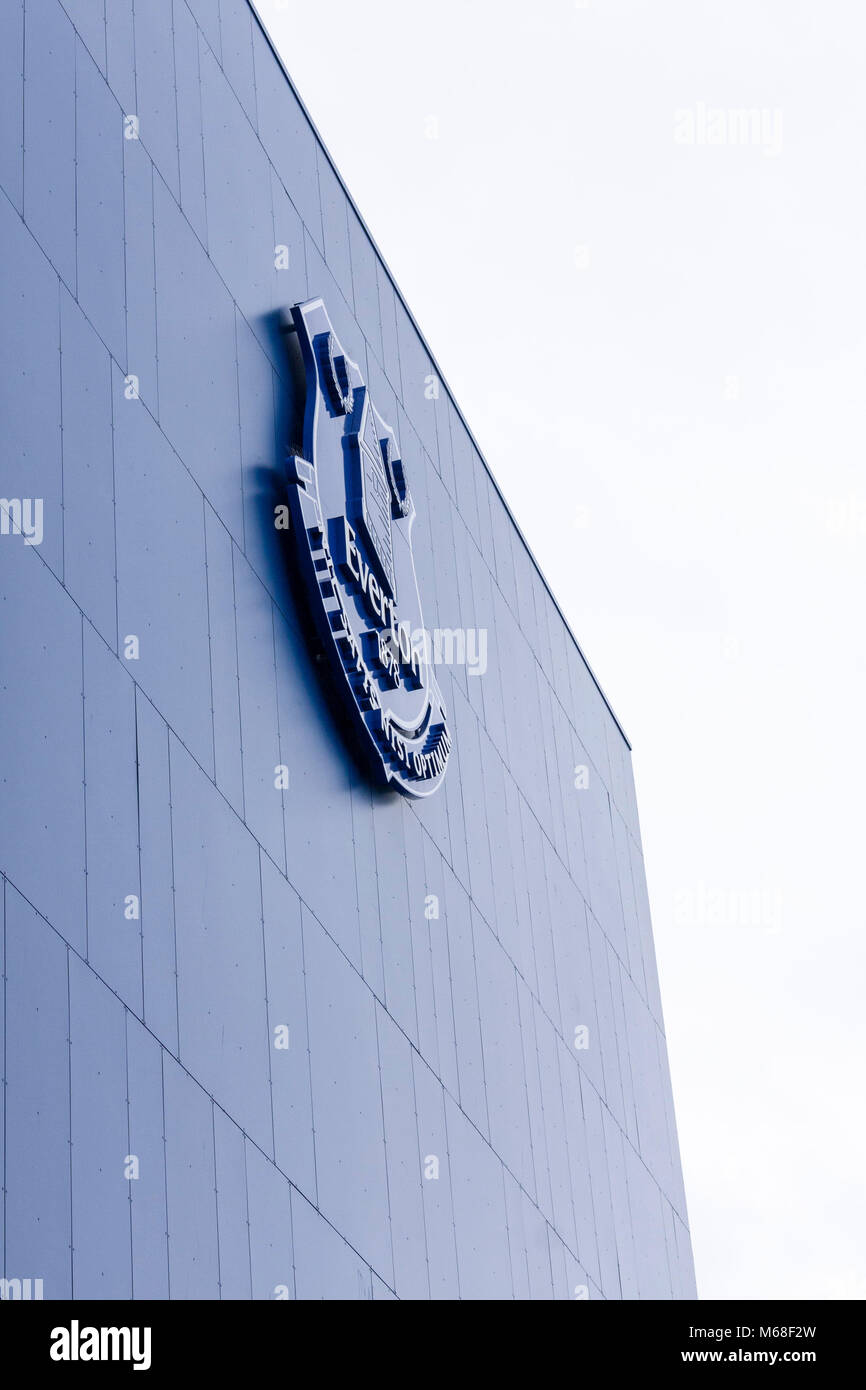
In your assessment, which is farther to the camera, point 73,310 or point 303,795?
point 303,795

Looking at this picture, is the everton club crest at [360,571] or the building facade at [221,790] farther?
the everton club crest at [360,571]

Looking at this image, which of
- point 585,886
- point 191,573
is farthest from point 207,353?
point 585,886

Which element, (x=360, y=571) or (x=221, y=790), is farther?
(x=360, y=571)

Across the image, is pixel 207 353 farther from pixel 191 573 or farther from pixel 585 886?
pixel 585 886

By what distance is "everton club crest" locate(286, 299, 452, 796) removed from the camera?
1227 cm

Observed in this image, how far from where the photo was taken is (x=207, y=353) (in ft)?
37.4

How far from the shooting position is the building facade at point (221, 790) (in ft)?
26.0

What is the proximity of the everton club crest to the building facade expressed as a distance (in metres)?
0.10

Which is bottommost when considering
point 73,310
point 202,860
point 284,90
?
point 202,860

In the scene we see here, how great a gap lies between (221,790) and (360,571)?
3.23m

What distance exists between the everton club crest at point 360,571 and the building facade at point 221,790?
103 mm

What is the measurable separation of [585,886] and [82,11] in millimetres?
13627

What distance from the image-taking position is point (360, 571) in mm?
12875

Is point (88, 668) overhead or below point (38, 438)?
below
